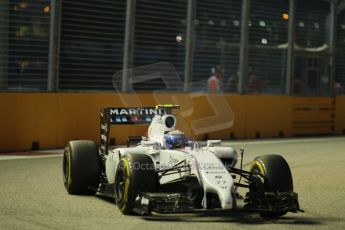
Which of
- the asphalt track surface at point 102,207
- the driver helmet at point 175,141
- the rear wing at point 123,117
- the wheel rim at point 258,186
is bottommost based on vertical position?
the asphalt track surface at point 102,207

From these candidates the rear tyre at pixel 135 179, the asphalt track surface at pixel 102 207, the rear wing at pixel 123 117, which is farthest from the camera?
the rear wing at pixel 123 117

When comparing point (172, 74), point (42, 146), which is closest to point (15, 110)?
point (42, 146)

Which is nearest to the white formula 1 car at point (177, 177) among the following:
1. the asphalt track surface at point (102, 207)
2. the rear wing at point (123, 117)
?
the asphalt track surface at point (102, 207)

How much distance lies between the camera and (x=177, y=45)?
19.7 meters

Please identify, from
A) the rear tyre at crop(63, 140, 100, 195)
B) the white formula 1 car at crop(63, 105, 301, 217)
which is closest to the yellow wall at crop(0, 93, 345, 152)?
the rear tyre at crop(63, 140, 100, 195)

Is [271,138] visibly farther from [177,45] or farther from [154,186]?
[154,186]

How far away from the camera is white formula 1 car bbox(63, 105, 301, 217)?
25.5 ft

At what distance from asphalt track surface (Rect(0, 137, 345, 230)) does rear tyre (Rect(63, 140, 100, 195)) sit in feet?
0.58

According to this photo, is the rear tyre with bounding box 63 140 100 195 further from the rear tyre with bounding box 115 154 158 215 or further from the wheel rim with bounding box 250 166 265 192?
the wheel rim with bounding box 250 166 265 192

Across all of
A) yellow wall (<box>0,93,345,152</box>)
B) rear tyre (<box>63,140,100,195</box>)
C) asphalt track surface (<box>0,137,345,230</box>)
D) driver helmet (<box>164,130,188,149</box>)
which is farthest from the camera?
yellow wall (<box>0,93,345,152</box>)

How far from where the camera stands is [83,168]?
9766 millimetres

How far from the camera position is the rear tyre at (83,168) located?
9.77 meters

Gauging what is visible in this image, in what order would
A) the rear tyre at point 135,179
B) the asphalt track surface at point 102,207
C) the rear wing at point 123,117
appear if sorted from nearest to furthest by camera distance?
the asphalt track surface at point 102,207, the rear tyre at point 135,179, the rear wing at point 123,117

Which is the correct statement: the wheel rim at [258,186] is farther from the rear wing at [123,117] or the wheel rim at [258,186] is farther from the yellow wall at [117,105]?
the yellow wall at [117,105]
